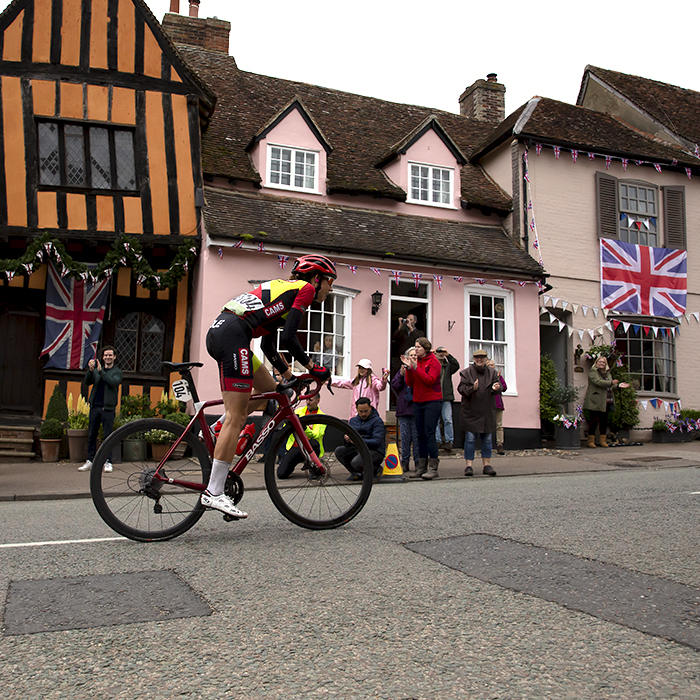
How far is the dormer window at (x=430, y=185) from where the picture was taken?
1639 centimetres

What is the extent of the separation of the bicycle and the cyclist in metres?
0.10

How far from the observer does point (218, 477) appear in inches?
187

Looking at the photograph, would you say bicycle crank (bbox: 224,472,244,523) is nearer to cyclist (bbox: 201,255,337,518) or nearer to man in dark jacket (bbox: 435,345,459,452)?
cyclist (bbox: 201,255,337,518)

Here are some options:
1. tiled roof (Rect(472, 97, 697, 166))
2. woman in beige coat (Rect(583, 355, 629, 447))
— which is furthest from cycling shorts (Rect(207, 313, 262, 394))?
tiled roof (Rect(472, 97, 697, 166))

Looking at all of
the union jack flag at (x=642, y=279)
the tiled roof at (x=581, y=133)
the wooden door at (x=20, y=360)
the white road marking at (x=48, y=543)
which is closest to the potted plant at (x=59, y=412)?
the wooden door at (x=20, y=360)

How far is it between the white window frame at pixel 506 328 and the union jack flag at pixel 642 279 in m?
2.74

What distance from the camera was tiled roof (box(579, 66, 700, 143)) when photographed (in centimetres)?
1884

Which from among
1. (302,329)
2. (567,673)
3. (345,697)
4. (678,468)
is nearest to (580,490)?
(678,468)

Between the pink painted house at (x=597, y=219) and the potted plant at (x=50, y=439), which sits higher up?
the pink painted house at (x=597, y=219)

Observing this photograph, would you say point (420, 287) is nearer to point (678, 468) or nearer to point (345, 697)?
point (678, 468)

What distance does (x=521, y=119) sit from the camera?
16.6 meters

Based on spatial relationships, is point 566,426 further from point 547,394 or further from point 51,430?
point 51,430

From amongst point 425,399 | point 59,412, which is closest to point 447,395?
point 425,399

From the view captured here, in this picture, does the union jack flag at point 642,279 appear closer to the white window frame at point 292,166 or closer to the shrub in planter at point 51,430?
the white window frame at point 292,166
